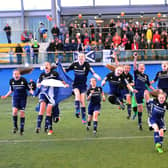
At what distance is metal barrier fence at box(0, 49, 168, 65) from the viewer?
23.2m

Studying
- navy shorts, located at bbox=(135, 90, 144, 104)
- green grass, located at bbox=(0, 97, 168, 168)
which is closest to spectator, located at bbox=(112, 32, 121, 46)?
green grass, located at bbox=(0, 97, 168, 168)

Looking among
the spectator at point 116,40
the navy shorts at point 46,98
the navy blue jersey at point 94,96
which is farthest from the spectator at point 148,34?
the navy shorts at point 46,98

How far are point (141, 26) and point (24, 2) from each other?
38.1 feet

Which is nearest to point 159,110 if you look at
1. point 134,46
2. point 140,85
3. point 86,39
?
point 140,85

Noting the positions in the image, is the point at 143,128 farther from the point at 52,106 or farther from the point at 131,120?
the point at 52,106

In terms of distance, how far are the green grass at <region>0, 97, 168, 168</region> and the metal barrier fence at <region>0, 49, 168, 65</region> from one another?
831 cm

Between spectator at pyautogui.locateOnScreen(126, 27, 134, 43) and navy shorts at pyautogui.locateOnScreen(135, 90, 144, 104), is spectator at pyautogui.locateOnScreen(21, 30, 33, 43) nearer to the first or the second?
spectator at pyautogui.locateOnScreen(126, 27, 134, 43)

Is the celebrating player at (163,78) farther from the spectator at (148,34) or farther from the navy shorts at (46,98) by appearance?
the spectator at (148,34)

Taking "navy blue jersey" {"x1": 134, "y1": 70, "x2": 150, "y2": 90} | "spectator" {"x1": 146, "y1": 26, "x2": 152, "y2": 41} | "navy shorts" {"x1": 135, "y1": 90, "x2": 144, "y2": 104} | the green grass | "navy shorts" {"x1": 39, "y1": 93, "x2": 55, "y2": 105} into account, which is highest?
"spectator" {"x1": 146, "y1": 26, "x2": 152, "y2": 41}

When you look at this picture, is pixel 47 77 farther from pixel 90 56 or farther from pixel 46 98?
pixel 90 56

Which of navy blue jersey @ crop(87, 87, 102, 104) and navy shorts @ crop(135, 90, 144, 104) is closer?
navy blue jersey @ crop(87, 87, 102, 104)

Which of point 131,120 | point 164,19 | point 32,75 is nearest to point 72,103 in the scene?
point 32,75

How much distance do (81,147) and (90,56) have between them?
13.1m

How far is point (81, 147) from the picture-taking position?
11000 mm
